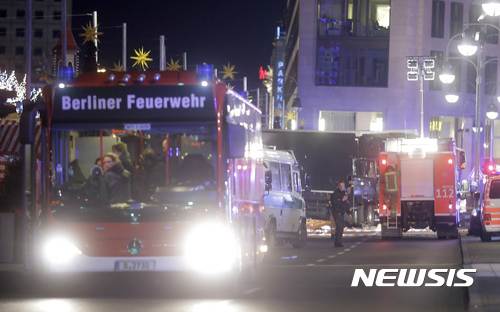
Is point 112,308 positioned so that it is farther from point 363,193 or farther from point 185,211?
point 363,193

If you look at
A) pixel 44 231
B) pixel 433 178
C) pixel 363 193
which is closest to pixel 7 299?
pixel 44 231

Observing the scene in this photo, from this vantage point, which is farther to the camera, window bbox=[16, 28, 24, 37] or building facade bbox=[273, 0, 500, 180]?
window bbox=[16, 28, 24, 37]

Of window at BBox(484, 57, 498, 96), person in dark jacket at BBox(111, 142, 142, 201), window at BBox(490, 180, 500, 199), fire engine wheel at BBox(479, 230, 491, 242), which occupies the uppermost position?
window at BBox(484, 57, 498, 96)

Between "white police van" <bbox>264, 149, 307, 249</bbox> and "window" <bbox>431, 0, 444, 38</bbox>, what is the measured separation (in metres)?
45.7

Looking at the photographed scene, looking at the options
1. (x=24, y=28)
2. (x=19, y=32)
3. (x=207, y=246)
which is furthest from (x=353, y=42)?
(x=24, y=28)

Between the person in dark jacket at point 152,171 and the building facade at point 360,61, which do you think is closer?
the person in dark jacket at point 152,171

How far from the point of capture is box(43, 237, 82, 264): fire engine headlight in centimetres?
1416

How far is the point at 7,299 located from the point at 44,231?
1.13m

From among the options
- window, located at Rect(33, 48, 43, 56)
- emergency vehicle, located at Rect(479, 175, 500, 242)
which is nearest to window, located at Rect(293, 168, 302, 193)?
emergency vehicle, located at Rect(479, 175, 500, 242)

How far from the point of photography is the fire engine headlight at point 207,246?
46.0ft

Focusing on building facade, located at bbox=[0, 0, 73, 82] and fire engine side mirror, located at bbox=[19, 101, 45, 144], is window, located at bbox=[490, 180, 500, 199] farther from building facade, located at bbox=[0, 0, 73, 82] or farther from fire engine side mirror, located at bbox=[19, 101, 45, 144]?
building facade, located at bbox=[0, 0, 73, 82]

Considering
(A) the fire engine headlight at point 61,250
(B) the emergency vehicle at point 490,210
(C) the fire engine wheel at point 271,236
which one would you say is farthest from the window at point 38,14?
(A) the fire engine headlight at point 61,250

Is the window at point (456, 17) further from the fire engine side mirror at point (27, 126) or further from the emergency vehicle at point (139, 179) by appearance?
the fire engine side mirror at point (27, 126)

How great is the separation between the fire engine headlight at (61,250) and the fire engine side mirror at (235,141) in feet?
7.92
